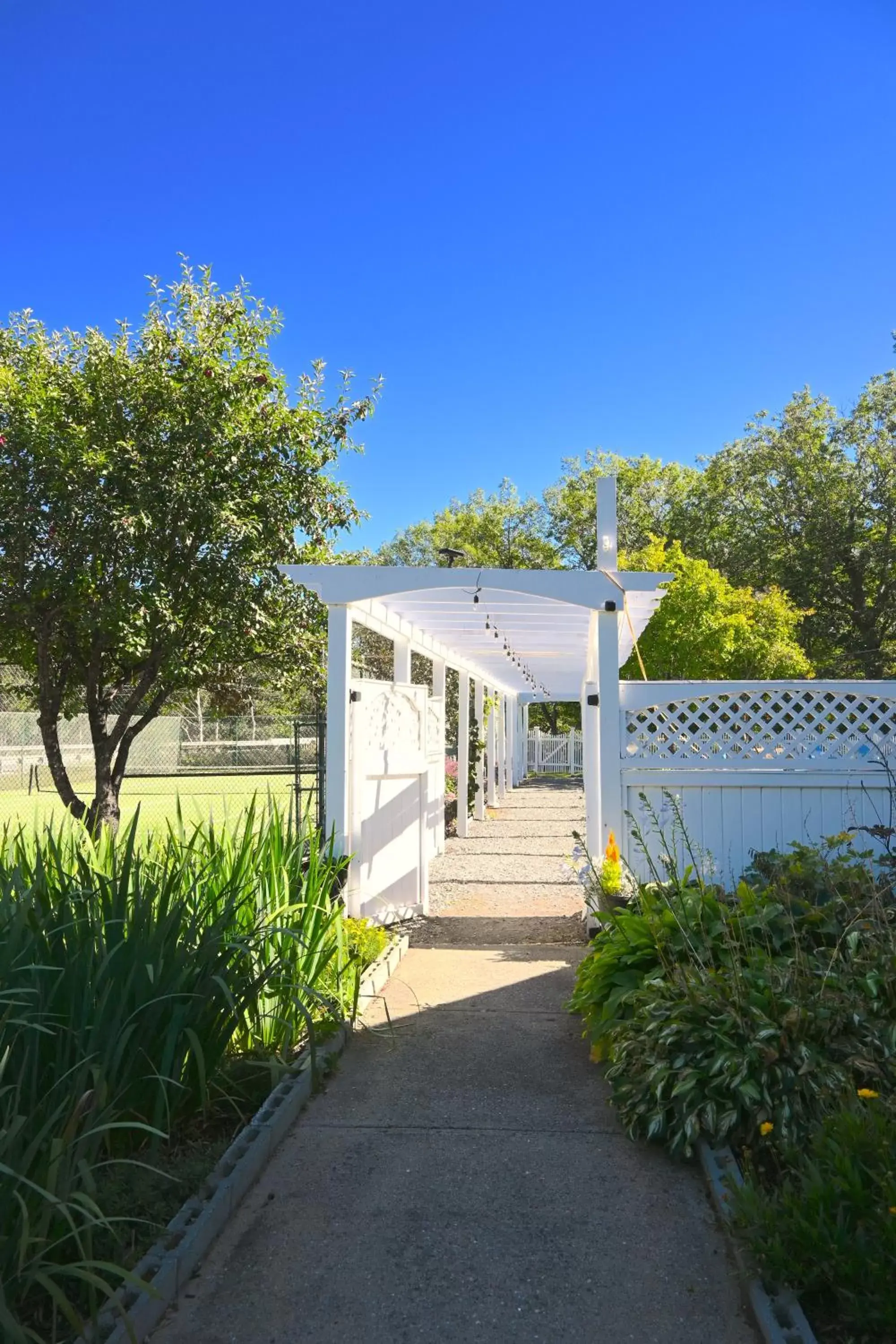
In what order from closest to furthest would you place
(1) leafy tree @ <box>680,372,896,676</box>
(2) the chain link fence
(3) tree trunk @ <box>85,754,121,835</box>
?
(3) tree trunk @ <box>85,754,121,835</box>, (2) the chain link fence, (1) leafy tree @ <box>680,372,896,676</box>

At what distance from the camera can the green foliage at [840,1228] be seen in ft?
7.02

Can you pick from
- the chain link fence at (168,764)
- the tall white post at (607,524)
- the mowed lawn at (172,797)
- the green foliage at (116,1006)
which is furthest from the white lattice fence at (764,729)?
the mowed lawn at (172,797)

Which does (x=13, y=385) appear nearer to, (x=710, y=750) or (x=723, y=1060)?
(x=710, y=750)

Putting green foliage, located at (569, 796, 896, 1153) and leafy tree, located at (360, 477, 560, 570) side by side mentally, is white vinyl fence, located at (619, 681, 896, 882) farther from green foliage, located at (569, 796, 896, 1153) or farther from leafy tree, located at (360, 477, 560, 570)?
leafy tree, located at (360, 477, 560, 570)

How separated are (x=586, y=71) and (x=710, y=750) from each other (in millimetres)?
5747

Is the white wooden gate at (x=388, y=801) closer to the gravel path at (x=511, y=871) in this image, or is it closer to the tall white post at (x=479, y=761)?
the gravel path at (x=511, y=871)

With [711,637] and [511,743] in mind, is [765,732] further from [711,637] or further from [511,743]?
[511,743]

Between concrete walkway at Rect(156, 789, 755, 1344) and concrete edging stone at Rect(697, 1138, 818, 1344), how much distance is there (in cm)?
6

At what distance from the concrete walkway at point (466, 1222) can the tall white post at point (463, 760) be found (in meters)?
9.31

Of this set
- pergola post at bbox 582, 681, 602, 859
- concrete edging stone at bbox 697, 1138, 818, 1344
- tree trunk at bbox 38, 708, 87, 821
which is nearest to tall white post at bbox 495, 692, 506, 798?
pergola post at bbox 582, 681, 602, 859

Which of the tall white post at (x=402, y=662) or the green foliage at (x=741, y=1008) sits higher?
the tall white post at (x=402, y=662)

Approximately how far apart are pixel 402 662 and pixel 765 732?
408cm

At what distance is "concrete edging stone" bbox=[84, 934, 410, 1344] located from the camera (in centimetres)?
225

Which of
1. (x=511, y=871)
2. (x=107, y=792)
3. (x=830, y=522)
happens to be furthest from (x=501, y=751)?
(x=107, y=792)
